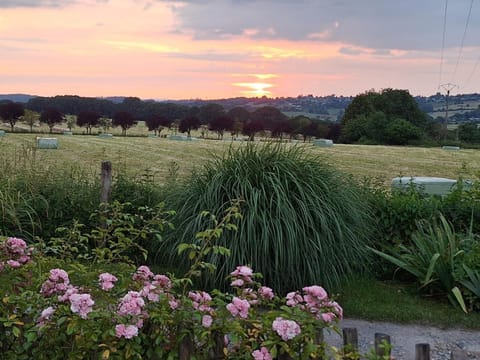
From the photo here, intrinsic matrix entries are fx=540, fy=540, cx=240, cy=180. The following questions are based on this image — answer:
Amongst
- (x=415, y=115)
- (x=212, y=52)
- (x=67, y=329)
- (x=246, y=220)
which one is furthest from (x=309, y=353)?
(x=415, y=115)

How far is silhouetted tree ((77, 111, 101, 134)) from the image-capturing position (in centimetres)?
4406

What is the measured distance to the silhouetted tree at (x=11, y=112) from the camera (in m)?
41.6

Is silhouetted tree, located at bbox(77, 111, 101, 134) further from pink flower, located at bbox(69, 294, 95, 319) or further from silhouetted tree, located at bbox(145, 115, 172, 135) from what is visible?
pink flower, located at bbox(69, 294, 95, 319)

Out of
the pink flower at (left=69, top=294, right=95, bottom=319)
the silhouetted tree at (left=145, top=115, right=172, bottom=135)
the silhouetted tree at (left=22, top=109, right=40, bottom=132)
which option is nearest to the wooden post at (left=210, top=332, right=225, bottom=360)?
the pink flower at (left=69, top=294, right=95, bottom=319)

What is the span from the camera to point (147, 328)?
92.5 inches

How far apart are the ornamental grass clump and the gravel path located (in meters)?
0.60

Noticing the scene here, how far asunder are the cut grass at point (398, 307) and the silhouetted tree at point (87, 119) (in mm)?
40974

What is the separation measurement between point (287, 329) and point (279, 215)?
Result: 275 cm

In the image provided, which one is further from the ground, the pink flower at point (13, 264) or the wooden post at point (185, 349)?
the pink flower at point (13, 264)

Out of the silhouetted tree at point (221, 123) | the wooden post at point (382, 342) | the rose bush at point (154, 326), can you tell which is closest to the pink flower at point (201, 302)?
the rose bush at point (154, 326)

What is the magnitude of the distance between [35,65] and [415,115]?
1603 inches

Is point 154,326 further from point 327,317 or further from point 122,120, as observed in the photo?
point 122,120

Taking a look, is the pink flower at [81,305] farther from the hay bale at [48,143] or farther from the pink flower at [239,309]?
the hay bale at [48,143]

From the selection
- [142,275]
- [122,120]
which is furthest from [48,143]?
[142,275]
